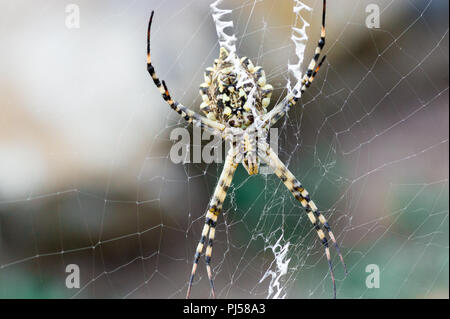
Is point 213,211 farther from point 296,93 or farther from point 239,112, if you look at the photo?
point 296,93

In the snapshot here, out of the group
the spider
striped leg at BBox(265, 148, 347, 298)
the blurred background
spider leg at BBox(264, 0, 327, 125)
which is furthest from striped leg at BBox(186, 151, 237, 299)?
the blurred background

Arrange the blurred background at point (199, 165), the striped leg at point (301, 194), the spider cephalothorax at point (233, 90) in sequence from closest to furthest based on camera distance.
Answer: the spider cephalothorax at point (233, 90) < the striped leg at point (301, 194) < the blurred background at point (199, 165)

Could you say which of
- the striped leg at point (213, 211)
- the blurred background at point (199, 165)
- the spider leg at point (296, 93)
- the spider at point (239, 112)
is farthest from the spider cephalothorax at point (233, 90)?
the blurred background at point (199, 165)

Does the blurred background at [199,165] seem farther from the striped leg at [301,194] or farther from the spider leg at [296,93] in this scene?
the spider leg at [296,93]

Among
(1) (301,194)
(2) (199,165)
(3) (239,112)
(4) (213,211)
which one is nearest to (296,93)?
(3) (239,112)

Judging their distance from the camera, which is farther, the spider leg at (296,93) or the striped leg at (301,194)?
the striped leg at (301,194)

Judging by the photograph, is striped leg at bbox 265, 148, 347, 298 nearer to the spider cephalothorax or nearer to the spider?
the spider
